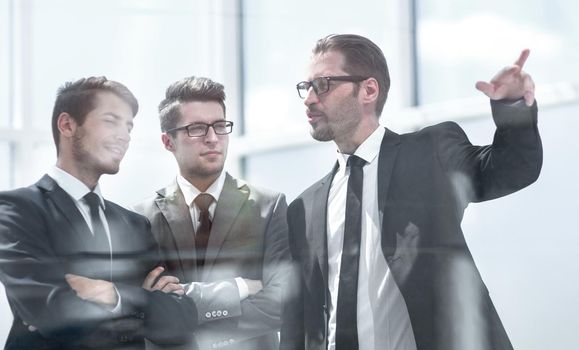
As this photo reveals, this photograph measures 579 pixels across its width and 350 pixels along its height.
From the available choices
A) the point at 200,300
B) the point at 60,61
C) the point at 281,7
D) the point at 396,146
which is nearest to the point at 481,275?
the point at 396,146

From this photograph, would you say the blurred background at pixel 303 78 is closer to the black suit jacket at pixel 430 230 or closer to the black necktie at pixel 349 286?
the black suit jacket at pixel 430 230

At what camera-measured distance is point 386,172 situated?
78.6 inches

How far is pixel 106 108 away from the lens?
1776mm

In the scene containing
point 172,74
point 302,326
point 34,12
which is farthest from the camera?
point 302,326

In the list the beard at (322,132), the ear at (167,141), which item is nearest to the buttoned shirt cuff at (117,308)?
the ear at (167,141)

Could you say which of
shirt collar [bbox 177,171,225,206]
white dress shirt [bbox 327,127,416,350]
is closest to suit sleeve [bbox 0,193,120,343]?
shirt collar [bbox 177,171,225,206]

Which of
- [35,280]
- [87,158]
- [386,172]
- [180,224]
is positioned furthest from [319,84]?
[35,280]

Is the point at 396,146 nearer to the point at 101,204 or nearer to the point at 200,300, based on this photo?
the point at 200,300

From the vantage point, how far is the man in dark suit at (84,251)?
1.66 metres

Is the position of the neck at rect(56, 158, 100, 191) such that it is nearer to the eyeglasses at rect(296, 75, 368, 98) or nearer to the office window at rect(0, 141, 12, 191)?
the office window at rect(0, 141, 12, 191)

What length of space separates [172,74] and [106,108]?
0.17 m

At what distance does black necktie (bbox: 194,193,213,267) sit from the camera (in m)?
1.83

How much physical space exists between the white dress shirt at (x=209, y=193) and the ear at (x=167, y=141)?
72 mm

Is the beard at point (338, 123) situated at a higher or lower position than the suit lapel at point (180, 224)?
higher
